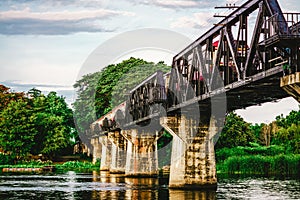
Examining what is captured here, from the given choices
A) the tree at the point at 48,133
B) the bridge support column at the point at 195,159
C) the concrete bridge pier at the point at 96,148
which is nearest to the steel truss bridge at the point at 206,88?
the bridge support column at the point at 195,159

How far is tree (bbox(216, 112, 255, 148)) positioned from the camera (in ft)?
364

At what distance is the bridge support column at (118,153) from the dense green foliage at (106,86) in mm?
20142

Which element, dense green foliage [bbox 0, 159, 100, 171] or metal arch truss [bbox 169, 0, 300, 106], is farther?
dense green foliage [bbox 0, 159, 100, 171]

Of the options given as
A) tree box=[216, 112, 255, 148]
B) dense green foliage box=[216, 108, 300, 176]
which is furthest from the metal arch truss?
tree box=[216, 112, 255, 148]

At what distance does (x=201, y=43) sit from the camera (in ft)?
135

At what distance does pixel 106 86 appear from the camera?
132 metres

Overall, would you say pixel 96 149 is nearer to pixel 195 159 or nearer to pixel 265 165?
pixel 265 165

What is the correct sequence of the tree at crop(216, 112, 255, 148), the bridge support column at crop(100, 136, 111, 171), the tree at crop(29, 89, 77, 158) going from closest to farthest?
the tree at crop(216, 112, 255, 148), the bridge support column at crop(100, 136, 111, 171), the tree at crop(29, 89, 77, 158)

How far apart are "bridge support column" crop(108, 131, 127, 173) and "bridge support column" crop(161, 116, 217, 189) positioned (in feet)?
146

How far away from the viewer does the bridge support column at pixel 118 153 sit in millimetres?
97312

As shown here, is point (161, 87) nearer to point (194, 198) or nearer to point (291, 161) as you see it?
point (194, 198)

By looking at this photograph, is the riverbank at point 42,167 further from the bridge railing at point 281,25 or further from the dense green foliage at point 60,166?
the bridge railing at point 281,25

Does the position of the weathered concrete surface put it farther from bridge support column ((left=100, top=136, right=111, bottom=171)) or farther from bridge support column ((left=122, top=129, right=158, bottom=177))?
bridge support column ((left=100, top=136, right=111, bottom=171))

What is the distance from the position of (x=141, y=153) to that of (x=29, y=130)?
57.1 m
